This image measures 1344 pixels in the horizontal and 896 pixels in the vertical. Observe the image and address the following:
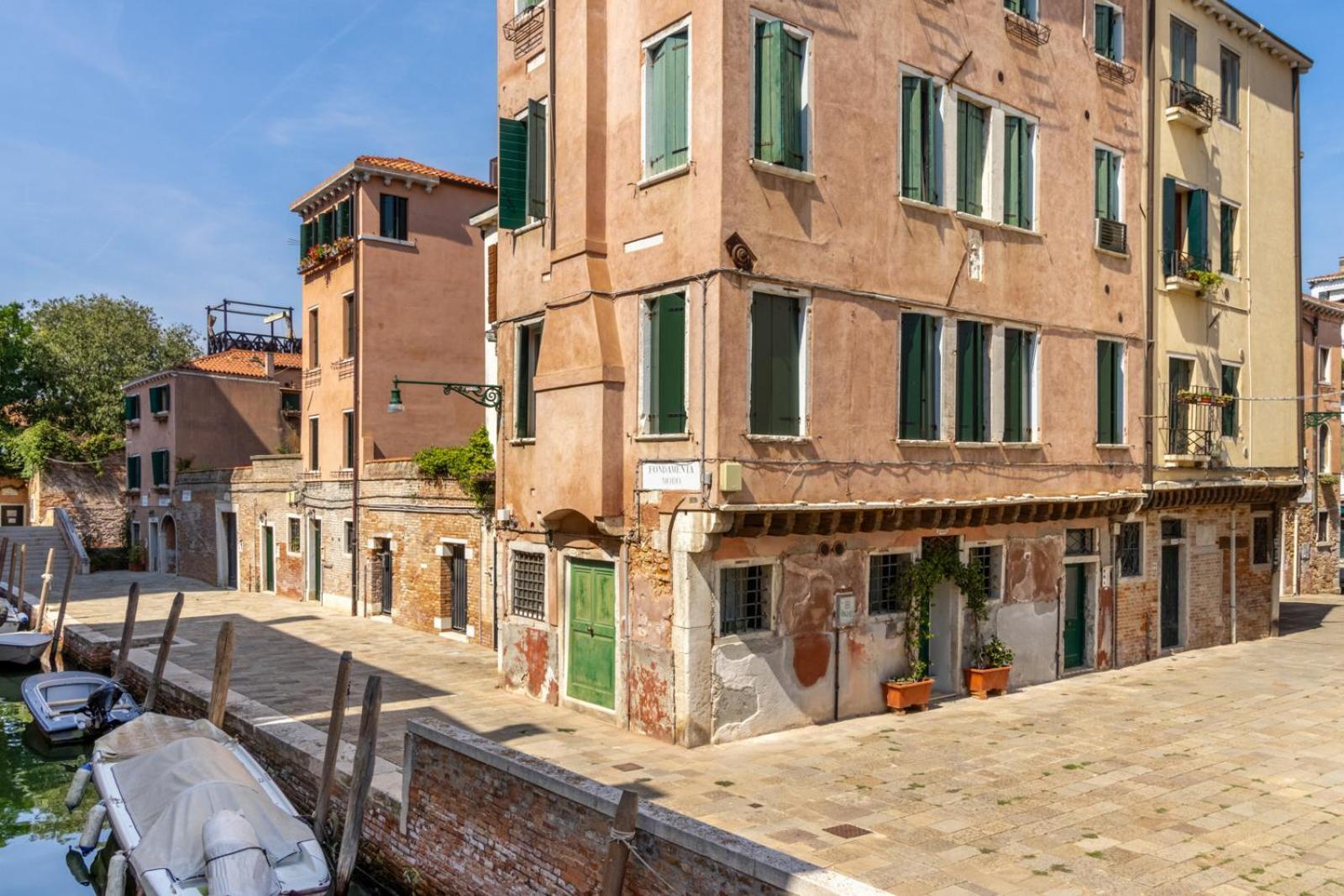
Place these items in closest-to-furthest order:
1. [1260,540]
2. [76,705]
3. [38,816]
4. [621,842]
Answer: [621,842] < [38,816] < [76,705] < [1260,540]

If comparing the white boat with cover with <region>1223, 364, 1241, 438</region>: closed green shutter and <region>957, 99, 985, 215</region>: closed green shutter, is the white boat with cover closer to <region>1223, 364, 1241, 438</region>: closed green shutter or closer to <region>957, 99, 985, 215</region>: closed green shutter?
<region>957, 99, 985, 215</region>: closed green shutter

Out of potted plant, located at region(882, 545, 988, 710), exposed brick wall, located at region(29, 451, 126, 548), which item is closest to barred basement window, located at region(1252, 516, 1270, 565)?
potted plant, located at region(882, 545, 988, 710)

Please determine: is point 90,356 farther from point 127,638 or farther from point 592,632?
point 592,632

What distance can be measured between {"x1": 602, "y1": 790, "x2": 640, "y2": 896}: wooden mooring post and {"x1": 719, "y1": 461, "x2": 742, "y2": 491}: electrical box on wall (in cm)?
443

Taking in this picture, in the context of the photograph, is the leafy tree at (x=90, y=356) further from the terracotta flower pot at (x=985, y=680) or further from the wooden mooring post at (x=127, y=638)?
the terracotta flower pot at (x=985, y=680)

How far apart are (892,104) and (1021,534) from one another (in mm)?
6369

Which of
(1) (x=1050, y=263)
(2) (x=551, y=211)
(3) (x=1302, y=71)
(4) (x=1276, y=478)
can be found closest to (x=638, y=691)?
(2) (x=551, y=211)

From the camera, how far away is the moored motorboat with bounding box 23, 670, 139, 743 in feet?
48.9

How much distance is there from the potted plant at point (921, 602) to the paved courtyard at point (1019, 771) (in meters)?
0.33

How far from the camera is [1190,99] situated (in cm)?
1722

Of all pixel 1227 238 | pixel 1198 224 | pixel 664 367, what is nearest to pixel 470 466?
pixel 664 367

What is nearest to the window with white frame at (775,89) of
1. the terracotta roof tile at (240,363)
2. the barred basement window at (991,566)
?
the barred basement window at (991,566)

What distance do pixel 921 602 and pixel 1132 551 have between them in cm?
592

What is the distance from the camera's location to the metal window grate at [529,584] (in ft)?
44.2
